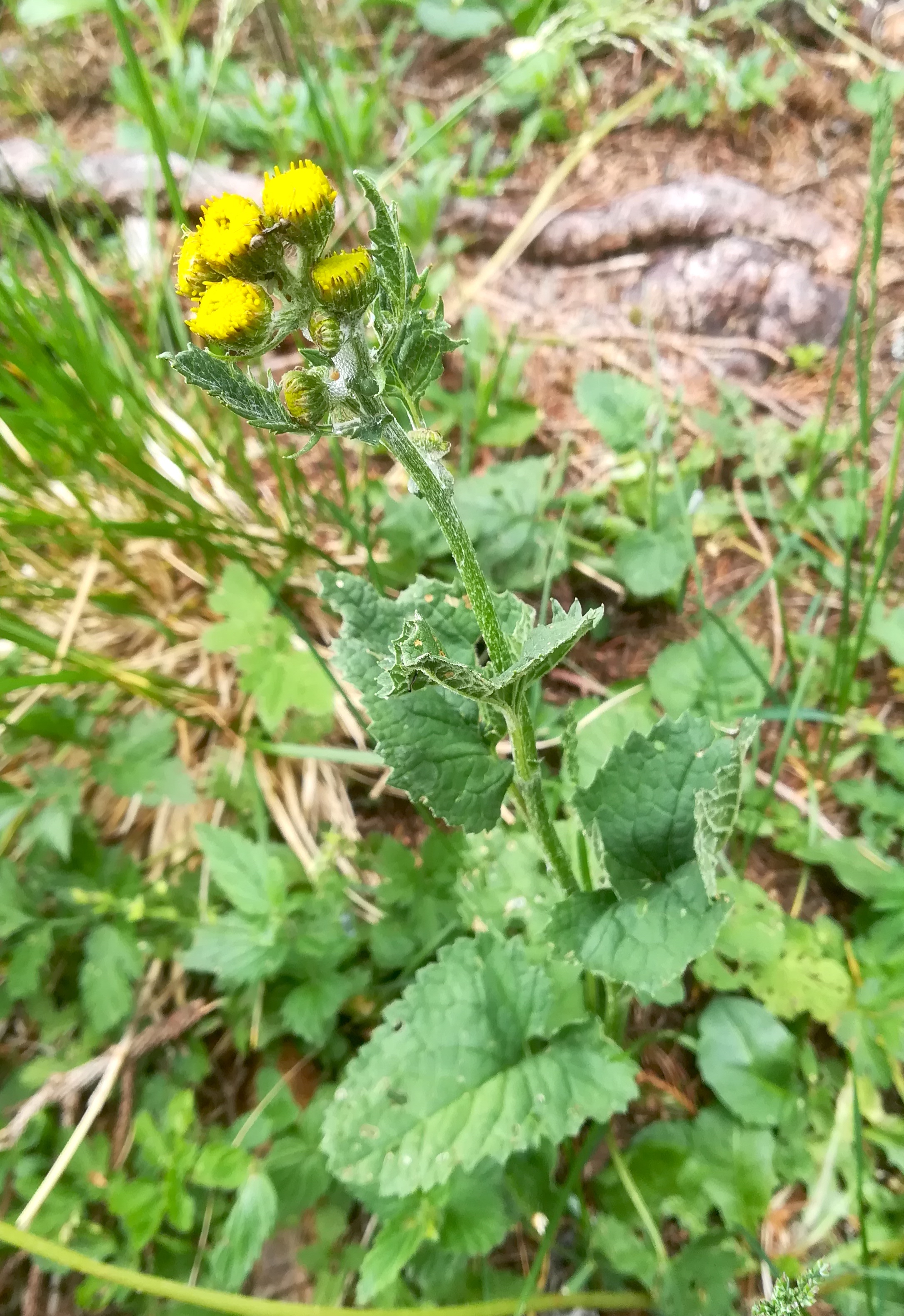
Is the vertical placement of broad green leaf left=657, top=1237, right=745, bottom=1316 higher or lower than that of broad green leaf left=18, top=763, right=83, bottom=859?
lower

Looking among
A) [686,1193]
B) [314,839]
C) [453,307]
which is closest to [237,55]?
[453,307]

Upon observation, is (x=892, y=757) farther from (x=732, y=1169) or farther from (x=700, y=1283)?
(x=700, y=1283)

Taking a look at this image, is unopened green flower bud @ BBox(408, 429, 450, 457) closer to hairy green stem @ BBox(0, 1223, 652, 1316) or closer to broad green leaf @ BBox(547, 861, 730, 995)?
broad green leaf @ BBox(547, 861, 730, 995)

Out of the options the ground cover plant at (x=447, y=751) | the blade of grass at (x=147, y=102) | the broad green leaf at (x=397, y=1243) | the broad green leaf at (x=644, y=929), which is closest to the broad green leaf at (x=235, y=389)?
the ground cover plant at (x=447, y=751)

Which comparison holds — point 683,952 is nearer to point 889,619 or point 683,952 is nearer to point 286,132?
point 889,619

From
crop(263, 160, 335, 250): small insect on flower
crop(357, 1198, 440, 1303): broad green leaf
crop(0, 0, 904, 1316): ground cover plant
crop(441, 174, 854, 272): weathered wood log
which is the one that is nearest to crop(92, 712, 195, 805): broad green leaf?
crop(0, 0, 904, 1316): ground cover plant

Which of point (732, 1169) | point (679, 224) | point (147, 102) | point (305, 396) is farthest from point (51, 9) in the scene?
point (732, 1169)
